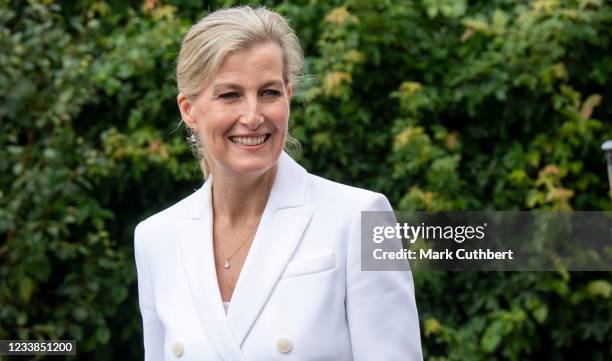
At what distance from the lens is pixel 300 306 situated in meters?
1.97

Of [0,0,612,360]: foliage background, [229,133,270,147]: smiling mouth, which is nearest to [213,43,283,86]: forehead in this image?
[229,133,270,147]: smiling mouth

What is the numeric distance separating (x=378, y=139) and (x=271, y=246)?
2547 millimetres

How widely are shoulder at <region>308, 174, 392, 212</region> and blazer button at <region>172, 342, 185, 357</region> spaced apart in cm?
40

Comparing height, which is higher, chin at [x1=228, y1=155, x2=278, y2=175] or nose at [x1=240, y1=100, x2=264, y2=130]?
nose at [x1=240, y1=100, x2=264, y2=130]

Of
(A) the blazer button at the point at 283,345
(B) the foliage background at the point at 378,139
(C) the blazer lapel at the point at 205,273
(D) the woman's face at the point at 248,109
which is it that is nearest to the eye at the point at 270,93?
(D) the woman's face at the point at 248,109

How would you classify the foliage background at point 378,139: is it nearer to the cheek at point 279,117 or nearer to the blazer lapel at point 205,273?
the blazer lapel at point 205,273

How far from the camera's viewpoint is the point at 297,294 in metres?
1.98

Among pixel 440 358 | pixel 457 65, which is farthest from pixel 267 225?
pixel 457 65

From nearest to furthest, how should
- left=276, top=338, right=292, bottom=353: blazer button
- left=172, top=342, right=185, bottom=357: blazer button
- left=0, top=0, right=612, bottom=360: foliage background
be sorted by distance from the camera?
left=276, top=338, right=292, bottom=353: blazer button, left=172, top=342, right=185, bottom=357: blazer button, left=0, top=0, right=612, bottom=360: foliage background

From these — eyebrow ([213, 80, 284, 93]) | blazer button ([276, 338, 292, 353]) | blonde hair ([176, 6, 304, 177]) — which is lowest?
blazer button ([276, 338, 292, 353])

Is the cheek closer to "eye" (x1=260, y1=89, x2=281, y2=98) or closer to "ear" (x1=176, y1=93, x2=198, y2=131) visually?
"eye" (x1=260, y1=89, x2=281, y2=98)

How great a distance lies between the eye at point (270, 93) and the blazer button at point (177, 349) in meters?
0.53

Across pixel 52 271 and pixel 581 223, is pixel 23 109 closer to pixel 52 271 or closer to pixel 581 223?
pixel 52 271

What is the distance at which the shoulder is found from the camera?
2.00m
